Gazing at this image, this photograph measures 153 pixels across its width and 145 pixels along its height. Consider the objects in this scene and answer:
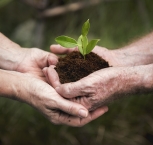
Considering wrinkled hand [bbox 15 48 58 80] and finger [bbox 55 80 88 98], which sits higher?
wrinkled hand [bbox 15 48 58 80]

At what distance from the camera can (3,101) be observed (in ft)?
8.04

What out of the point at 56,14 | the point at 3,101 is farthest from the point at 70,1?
the point at 3,101

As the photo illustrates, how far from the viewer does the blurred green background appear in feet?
7.91

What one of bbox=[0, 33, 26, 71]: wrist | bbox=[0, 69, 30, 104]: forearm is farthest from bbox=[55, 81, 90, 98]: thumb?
bbox=[0, 33, 26, 71]: wrist

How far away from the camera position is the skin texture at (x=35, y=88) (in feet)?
4.89

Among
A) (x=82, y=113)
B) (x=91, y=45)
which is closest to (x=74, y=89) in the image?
(x=82, y=113)

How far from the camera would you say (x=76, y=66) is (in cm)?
157

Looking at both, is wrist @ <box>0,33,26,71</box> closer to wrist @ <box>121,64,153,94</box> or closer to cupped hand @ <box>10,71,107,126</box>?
cupped hand @ <box>10,71,107,126</box>

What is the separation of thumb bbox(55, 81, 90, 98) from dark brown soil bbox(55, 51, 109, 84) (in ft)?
0.27

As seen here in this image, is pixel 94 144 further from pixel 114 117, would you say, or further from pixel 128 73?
pixel 128 73

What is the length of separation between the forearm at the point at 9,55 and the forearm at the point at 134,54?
536 mm

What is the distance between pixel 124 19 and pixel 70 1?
477mm

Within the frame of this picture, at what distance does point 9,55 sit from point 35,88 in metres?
0.41

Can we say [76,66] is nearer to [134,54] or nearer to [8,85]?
[8,85]
